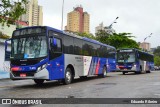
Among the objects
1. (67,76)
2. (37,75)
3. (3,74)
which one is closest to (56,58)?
(37,75)

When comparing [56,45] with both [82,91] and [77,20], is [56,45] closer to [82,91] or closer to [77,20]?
[82,91]

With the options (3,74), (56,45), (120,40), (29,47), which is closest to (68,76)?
(56,45)

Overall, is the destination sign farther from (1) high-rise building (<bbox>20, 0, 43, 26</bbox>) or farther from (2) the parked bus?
(1) high-rise building (<bbox>20, 0, 43, 26</bbox>)

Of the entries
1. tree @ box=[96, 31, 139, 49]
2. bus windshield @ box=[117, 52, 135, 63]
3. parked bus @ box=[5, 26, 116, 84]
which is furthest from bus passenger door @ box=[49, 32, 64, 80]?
tree @ box=[96, 31, 139, 49]

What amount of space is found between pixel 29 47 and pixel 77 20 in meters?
Answer: 54.9

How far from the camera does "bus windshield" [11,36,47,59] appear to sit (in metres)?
15.2

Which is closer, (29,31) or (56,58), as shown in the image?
(29,31)

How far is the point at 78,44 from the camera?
19.8 meters

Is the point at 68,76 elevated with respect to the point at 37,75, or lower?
lower

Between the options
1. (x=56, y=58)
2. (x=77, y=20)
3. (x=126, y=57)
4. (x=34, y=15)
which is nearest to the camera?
(x=56, y=58)

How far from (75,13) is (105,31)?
11348mm

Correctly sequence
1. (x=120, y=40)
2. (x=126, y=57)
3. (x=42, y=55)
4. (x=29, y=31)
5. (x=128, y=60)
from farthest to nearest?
1. (x=120, y=40)
2. (x=126, y=57)
3. (x=128, y=60)
4. (x=29, y=31)
5. (x=42, y=55)

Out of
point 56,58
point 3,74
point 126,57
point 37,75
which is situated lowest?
point 3,74

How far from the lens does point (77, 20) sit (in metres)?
69.8
